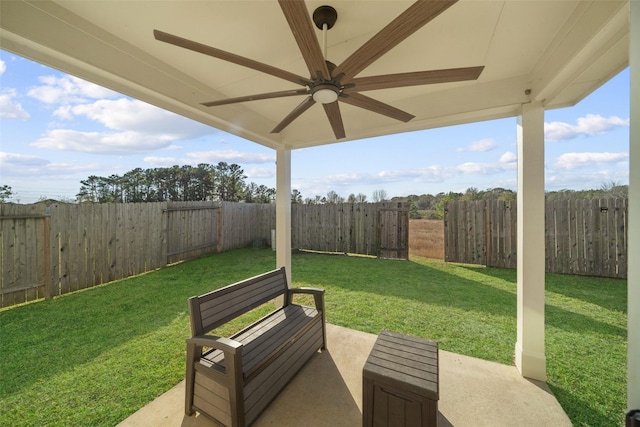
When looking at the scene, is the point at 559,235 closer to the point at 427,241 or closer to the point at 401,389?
the point at 427,241

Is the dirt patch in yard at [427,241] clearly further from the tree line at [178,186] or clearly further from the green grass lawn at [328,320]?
the tree line at [178,186]

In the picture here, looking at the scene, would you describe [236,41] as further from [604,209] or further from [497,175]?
[497,175]

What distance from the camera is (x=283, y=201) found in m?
3.49

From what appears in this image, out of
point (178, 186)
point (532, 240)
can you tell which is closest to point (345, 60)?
point (532, 240)

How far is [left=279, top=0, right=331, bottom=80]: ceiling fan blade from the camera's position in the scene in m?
1.00

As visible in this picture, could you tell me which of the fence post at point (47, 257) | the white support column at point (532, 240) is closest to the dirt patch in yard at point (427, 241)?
the white support column at point (532, 240)

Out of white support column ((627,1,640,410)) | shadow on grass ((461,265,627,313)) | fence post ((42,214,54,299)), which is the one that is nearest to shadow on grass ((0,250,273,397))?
fence post ((42,214,54,299))

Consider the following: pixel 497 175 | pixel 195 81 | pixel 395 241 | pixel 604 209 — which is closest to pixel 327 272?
pixel 395 241

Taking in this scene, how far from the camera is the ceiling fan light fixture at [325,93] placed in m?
1.46

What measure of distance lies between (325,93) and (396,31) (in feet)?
1.67

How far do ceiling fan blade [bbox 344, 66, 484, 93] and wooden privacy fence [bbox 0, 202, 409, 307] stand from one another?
17.4ft

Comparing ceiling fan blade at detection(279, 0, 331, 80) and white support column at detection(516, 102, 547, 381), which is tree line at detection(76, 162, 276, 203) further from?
white support column at detection(516, 102, 547, 381)

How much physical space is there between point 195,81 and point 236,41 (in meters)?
0.74

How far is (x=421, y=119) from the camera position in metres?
2.63
